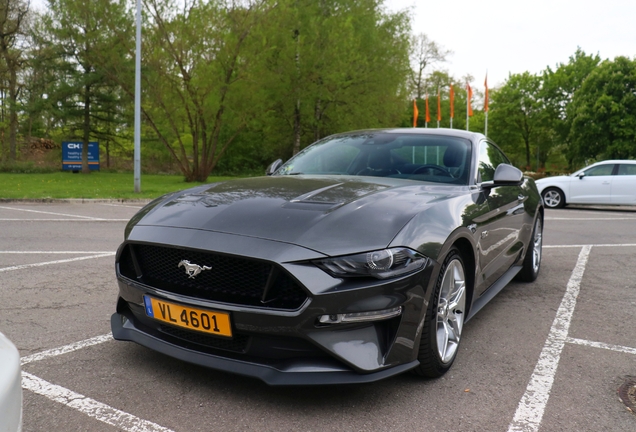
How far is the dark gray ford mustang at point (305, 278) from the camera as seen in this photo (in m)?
2.51

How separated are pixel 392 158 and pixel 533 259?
7.42 ft

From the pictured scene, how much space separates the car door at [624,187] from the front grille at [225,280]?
14.9 metres

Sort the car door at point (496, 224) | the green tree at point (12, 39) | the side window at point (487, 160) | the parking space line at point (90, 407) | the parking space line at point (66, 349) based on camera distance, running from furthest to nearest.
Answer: the green tree at point (12, 39)
the side window at point (487, 160)
the car door at point (496, 224)
the parking space line at point (66, 349)
the parking space line at point (90, 407)

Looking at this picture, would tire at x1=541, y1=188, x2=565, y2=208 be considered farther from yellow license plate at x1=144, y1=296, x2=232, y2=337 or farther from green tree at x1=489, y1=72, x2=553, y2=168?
green tree at x1=489, y1=72, x2=553, y2=168

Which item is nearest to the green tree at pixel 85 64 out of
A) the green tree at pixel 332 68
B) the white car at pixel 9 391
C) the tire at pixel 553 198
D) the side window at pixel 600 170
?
the green tree at pixel 332 68

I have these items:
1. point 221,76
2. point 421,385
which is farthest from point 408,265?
point 221,76

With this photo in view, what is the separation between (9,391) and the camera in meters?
1.45

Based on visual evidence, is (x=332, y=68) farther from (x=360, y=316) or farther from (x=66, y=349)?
(x=360, y=316)

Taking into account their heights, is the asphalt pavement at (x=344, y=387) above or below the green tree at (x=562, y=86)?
below

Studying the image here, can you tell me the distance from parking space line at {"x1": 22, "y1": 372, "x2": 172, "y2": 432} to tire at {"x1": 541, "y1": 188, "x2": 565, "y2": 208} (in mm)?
14961

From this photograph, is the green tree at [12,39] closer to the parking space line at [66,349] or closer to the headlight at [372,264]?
the parking space line at [66,349]

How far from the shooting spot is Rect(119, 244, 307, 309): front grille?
2551mm

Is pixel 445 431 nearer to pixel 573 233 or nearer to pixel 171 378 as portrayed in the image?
pixel 171 378

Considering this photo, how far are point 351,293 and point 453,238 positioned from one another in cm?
87
